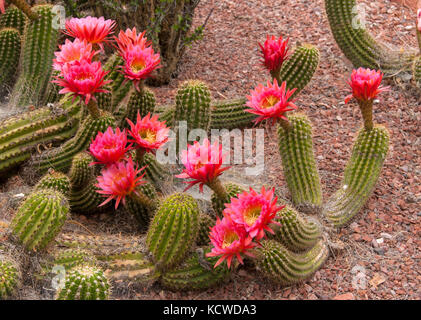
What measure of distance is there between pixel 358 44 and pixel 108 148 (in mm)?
2548

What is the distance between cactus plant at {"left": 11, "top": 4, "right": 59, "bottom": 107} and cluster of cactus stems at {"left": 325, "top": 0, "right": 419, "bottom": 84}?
7.27 feet

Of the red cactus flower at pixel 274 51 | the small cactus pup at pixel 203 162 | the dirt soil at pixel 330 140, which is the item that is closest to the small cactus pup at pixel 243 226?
the small cactus pup at pixel 203 162

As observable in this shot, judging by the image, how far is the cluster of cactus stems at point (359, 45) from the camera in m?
4.48

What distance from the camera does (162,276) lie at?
2.95m

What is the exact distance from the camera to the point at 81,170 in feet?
10.9

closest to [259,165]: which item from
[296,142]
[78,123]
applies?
[296,142]

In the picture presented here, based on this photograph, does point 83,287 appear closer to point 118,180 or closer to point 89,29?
point 118,180

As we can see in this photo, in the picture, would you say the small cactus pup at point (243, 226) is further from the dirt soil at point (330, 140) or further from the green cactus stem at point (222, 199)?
the dirt soil at point (330, 140)

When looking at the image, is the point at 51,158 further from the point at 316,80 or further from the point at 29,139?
the point at 316,80

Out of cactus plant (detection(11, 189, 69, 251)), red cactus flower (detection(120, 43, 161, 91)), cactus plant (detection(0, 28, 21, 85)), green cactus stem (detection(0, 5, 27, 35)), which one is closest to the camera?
cactus plant (detection(11, 189, 69, 251))

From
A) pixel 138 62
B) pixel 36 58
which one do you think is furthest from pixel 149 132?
pixel 36 58

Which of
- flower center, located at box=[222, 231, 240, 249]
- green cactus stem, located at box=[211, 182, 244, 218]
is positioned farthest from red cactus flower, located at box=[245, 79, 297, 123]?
flower center, located at box=[222, 231, 240, 249]

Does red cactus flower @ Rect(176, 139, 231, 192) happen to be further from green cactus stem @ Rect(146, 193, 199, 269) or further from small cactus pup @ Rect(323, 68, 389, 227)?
small cactus pup @ Rect(323, 68, 389, 227)

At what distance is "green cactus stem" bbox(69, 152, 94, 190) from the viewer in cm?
333
